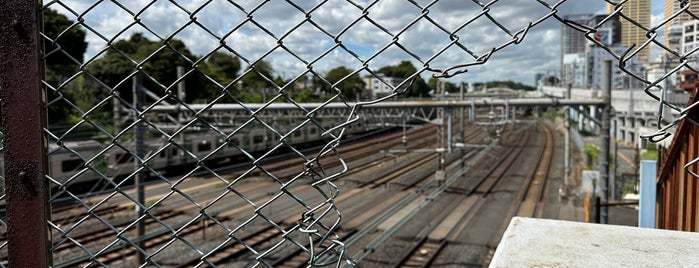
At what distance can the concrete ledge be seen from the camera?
87 cm

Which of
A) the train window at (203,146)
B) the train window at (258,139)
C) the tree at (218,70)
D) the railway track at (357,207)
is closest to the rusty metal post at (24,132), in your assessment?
the railway track at (357,207)

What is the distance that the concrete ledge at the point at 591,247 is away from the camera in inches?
34.4

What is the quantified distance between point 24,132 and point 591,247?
114cm

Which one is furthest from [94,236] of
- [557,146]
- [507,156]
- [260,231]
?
[557,146]

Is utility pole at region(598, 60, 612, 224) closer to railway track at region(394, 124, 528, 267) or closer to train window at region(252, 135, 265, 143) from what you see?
railway track at region(394, 124, 528, 267)

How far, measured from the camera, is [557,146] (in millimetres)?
25250

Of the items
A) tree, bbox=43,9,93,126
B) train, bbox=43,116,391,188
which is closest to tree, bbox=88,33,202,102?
tree, bbox=43,9,93,126

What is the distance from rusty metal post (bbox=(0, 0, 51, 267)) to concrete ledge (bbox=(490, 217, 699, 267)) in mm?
923

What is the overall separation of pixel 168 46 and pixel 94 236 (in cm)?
900

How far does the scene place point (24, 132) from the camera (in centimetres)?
102

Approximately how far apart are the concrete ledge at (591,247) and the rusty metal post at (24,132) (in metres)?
0.92

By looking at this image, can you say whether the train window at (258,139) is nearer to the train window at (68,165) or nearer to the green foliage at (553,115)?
the train window at (68,165)

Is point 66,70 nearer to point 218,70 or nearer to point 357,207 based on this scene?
point 218,70

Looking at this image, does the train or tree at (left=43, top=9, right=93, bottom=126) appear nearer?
the train
